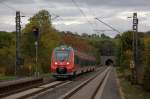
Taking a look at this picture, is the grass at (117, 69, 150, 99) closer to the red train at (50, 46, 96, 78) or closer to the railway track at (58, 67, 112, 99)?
the railway track at (58, 67, 112, 99)

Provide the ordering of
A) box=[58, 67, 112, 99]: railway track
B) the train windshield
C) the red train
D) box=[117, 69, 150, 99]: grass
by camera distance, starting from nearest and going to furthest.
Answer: box=[117, 69, 150, 99]: grass < box=[58, 67, 112, 99]: railway track < the red train < the train windshield

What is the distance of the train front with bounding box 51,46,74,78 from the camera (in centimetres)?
5088

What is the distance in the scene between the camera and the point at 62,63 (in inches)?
2009

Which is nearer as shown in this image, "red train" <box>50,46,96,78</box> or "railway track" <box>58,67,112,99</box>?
"railway track" <box>58,67,112,99</box>

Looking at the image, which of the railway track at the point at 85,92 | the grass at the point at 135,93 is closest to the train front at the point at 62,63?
the railway track at the point at 85,92

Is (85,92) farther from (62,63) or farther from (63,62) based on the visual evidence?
(63,62)

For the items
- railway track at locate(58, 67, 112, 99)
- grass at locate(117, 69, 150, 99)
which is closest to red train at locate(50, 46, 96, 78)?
railway track at locate(58, 67, 112, 99)

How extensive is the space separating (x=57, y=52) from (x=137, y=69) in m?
8.89

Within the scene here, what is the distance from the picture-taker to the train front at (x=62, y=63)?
50875mm

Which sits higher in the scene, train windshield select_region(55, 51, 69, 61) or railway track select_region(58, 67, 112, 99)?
train windshield select_region(55, 51, 69, 61)

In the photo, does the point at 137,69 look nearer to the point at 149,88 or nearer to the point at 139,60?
the point at 139,60

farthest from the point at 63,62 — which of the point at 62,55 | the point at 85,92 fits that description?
the point at 85,92


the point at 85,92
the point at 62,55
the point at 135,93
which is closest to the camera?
the point at 135,93

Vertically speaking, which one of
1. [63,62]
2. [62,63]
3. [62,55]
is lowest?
[62,63]
